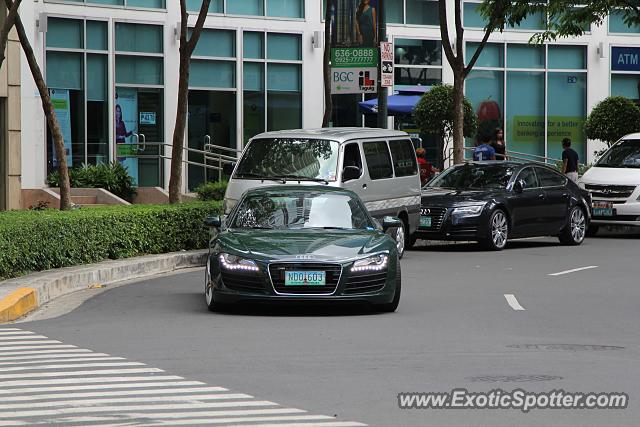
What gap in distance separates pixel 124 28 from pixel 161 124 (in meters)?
2.51

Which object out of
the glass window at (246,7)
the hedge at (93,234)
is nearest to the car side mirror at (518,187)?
the hedge at (93,234)

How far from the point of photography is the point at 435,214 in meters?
23.9

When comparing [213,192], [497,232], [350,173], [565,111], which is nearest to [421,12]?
[565,111]

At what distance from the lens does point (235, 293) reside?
541 inches

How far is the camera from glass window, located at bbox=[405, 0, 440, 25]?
128ft

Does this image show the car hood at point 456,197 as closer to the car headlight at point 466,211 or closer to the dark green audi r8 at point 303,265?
the car headlight at point 466,211

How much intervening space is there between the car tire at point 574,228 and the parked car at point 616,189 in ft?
5.22

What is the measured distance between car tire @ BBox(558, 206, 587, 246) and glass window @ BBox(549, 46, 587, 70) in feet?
51.9

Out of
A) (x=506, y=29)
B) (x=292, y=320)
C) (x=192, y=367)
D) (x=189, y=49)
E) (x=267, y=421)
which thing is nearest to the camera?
(x=267, y=421)

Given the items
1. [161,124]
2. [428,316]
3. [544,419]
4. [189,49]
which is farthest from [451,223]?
[544,419]

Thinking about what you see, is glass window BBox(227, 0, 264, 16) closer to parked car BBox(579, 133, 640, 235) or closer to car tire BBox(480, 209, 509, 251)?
parked car BBox(579, 133, 640, 235)

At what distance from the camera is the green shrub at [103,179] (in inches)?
1235

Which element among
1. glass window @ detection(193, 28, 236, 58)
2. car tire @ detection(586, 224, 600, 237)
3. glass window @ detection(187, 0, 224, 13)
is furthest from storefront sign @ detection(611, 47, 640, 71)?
car tire @ detection(586, 224, 600, 237)

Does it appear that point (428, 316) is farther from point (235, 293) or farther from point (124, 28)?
point (124, 28)
